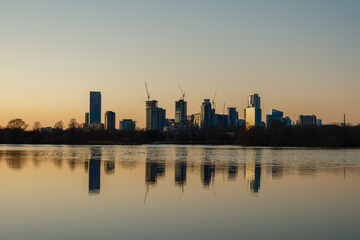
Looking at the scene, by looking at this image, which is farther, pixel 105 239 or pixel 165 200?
pixel 165 200

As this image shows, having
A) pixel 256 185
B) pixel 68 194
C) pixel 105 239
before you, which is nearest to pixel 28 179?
pixel 68 194

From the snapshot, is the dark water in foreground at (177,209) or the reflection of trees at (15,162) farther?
the reflection of trees at (15,162)

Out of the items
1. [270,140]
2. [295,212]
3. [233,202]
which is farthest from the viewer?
[270,140]

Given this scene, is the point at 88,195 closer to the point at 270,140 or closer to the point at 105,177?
the point at 105,177

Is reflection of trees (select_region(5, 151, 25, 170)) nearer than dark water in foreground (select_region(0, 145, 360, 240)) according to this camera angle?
No

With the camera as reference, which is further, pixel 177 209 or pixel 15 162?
pixel 15 162

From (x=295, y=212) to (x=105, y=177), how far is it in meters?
16.2

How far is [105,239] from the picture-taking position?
40.5 feet

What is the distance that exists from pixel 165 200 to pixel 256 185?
8286mm

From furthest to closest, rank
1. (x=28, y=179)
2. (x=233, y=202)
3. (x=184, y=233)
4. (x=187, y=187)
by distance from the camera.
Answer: (x=28, y=179)
(x=187, y=187)
(x=233, y=202)
(x=184, y=233)

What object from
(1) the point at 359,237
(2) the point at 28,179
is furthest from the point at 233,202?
(2) the point at 28,179

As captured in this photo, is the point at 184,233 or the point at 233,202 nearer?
the point at 184,233

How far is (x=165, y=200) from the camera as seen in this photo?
19.5 metres

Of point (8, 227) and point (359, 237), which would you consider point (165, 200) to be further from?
point (359, 237)
